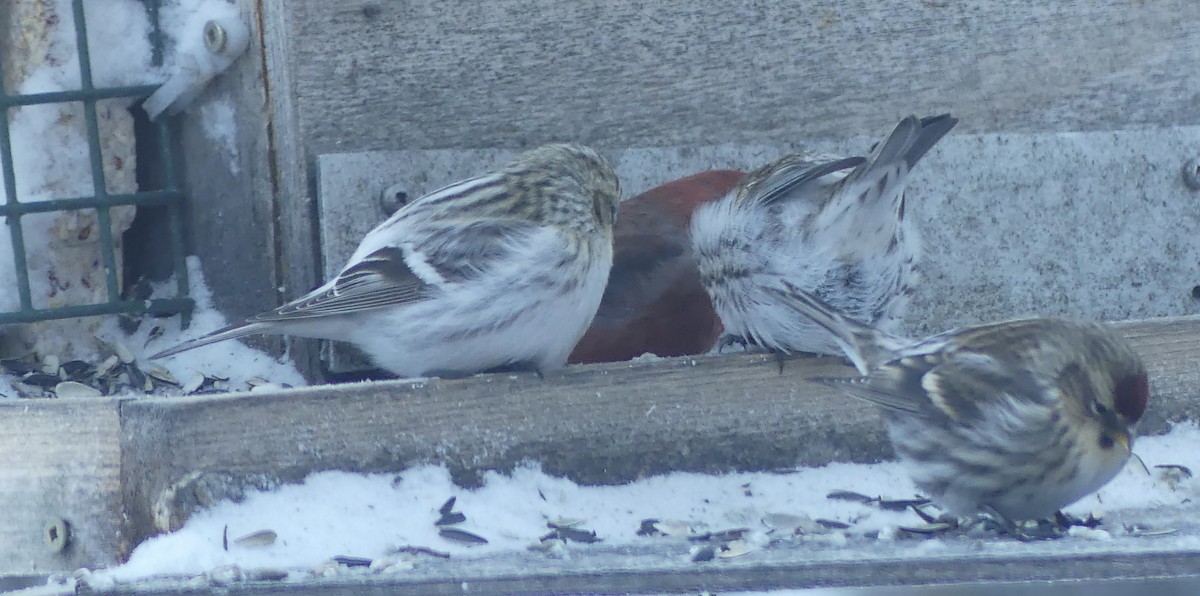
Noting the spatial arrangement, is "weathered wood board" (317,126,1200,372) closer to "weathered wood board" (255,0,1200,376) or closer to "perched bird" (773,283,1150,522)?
"weathered wood board" (255,0,1200,376)

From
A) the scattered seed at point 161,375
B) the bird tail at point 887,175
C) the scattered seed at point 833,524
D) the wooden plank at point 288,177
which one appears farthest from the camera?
the scattered seed at point 161,375

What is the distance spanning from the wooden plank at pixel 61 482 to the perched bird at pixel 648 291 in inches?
44.3

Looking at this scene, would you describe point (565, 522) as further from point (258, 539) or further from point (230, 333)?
point (230, 333)

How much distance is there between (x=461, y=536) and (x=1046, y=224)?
5.08 feet

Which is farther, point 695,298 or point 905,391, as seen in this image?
point 695,298

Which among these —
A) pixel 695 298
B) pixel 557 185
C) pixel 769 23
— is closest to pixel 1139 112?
pixel 769 23

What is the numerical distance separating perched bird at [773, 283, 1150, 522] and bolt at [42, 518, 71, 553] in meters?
1.15

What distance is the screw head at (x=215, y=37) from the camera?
2.81 metres

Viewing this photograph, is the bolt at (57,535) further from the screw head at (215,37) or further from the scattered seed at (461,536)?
the screw head at (215,37)

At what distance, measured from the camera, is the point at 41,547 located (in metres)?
2.10

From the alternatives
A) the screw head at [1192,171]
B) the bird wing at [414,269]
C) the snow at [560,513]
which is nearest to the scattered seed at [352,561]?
the snow at [560,513]

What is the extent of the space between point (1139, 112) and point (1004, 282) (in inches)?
17.8

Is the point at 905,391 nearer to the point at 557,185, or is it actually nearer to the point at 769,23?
the point at 557,185

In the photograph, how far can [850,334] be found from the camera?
246 cm
